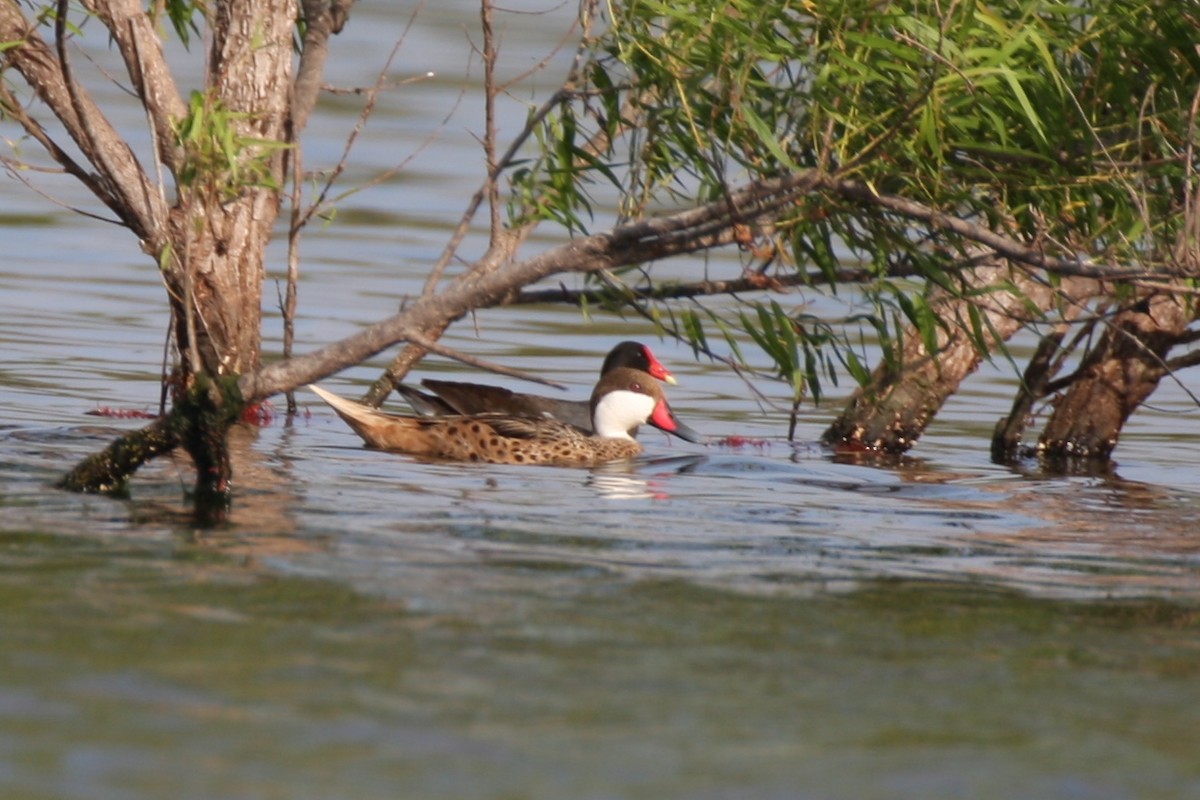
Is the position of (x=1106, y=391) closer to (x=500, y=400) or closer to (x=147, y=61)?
(x=500, y=400)

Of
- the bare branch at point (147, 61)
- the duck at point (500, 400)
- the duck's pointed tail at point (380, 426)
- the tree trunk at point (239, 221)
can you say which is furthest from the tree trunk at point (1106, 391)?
the bare branch at point (147, 61)

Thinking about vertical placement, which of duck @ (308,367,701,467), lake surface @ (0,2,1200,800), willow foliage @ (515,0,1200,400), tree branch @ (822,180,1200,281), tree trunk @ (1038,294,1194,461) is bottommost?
lake surface @ (0,2,1200,800)

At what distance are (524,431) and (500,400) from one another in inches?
36.6

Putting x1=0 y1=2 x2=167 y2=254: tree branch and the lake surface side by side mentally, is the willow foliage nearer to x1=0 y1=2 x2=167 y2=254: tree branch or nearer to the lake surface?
the lake surface

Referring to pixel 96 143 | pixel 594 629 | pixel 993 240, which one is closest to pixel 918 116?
pixel 993 240

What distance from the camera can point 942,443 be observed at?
12.5m

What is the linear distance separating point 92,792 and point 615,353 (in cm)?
918

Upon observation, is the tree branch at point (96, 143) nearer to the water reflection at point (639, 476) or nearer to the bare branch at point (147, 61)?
the bare branch at point (147, 61)

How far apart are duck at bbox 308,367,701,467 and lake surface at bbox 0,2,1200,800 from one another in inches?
10.8

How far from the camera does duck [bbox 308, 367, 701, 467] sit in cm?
1117

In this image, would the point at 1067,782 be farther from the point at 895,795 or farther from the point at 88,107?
the point at 88,107

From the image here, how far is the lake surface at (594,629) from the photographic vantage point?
4.45m

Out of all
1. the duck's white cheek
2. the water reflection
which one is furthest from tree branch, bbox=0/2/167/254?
the duck's white cheek

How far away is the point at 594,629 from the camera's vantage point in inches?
226
